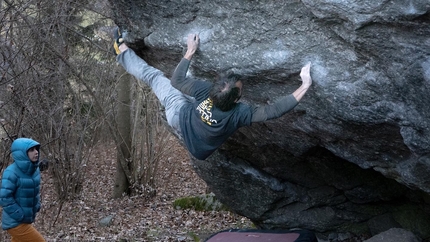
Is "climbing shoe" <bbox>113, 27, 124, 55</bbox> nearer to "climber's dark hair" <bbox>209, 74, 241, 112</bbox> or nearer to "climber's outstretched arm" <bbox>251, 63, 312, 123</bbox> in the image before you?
"climber's dark hair" <bbox>209, 74, 241, 112</bbox>

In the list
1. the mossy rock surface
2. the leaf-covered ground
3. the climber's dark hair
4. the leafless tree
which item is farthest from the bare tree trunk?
the climber's dark hair

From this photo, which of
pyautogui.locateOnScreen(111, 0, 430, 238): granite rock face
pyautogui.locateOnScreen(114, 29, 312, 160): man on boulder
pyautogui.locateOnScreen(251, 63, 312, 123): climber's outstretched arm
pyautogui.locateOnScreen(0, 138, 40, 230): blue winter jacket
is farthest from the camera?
pyautogui.locateOnScreen(0, 138, 40, 230): blue winter jacket

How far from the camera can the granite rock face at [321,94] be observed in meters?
4.66

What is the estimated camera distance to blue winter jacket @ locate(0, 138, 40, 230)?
→ 666 cm

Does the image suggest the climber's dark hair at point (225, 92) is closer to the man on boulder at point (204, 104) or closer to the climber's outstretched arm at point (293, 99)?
the man on boulder at point (204, 104)

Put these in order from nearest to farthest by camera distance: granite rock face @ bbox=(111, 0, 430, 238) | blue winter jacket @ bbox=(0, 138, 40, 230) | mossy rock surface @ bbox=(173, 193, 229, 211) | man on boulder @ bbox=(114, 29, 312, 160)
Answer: granite rock face @ bbox=(111, 0, 430, 238)
man on boulder @ bbox=(114, 29, 312, 160)
blue winter jacket @ bbox=(0, 138, 40, 230)
mossy rock surface @ bbox=(173, 193, 229, 211)

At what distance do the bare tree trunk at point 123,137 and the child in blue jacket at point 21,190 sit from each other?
19.3 feet

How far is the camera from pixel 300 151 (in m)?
6.68

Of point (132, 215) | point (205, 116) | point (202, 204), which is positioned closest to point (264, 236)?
point (205, 116)

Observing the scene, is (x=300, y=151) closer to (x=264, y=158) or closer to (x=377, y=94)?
(x=264, y=158)

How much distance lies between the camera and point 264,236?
22.6 feet

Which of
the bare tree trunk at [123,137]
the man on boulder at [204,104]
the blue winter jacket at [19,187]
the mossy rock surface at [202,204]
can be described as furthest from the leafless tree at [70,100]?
the man on boulder at [204,104]

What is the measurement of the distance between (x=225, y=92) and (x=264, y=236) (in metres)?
2.36

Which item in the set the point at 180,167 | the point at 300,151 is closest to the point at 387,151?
the point at 300,151
